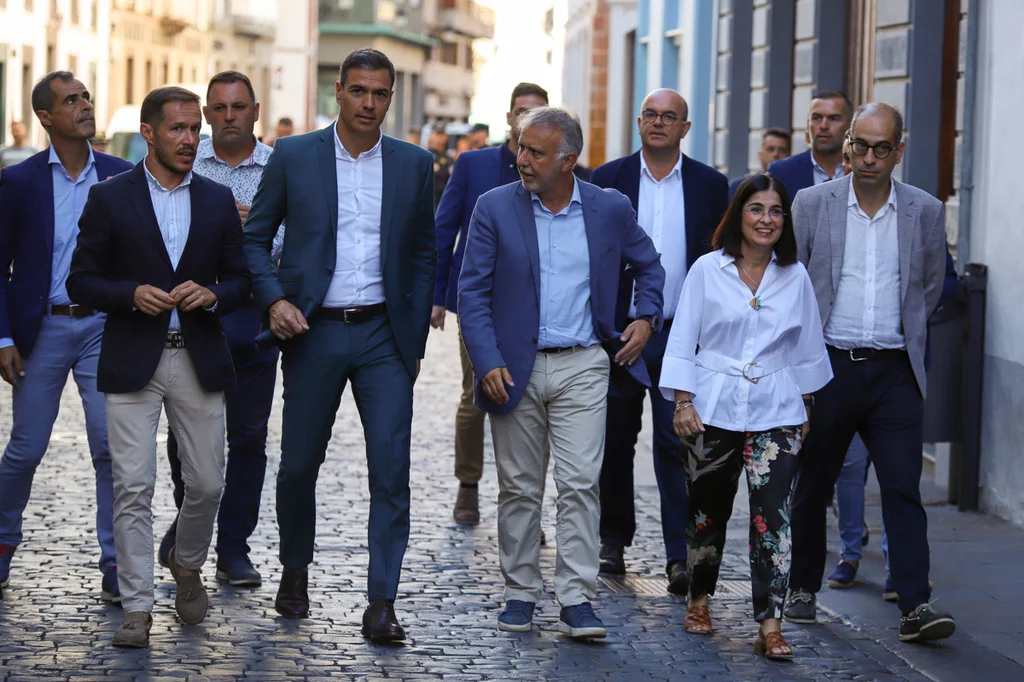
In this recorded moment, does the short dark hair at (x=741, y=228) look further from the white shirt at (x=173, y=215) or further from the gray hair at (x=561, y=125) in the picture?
the white shirt at (x=173, y=215)

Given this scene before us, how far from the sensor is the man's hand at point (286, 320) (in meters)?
6.80

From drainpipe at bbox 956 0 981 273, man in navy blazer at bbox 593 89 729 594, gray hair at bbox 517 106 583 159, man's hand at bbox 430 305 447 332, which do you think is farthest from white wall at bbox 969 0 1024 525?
gray hair at bbox 517 106 583 159

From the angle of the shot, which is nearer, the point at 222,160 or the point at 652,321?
the point at 652,321

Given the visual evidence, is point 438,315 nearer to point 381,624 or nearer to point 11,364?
point 11,364

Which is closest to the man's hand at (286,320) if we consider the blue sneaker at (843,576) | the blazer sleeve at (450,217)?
the blazer sleeve at (450,217)

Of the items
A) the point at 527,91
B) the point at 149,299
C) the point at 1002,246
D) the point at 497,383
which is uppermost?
the point at 527,91

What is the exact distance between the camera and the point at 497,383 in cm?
691

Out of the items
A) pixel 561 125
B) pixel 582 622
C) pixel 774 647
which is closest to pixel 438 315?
pixel 561 125

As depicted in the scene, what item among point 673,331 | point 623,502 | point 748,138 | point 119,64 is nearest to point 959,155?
point 623,502

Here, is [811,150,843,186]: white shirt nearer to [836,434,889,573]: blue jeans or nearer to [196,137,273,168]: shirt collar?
[836,434,889,573]: blue jeans

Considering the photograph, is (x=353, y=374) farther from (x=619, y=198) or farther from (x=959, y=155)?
(x=959, y=155)

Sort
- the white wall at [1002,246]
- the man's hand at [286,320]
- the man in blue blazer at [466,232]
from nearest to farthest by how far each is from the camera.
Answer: the man's hand at [286,320] < the man in blue blazer at [466,232] < the white wall at [1002,246]

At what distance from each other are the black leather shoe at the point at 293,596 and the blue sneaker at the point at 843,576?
230cm

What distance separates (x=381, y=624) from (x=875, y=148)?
2.51 m
